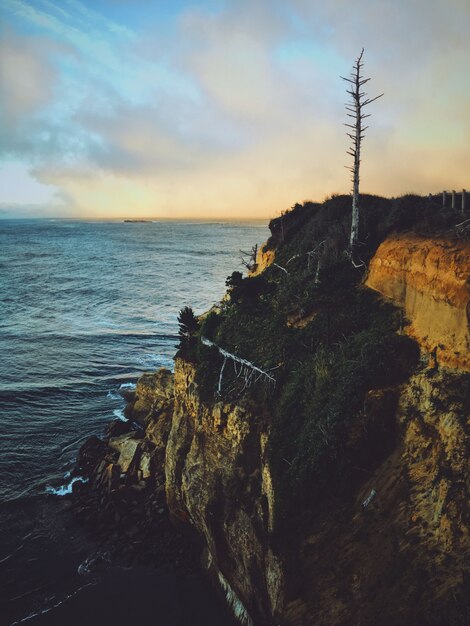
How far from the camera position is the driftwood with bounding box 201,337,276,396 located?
14.2 meters

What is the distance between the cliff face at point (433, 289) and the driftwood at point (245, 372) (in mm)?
5060

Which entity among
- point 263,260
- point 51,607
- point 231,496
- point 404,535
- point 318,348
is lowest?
point 51,607

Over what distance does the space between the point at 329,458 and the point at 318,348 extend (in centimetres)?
431

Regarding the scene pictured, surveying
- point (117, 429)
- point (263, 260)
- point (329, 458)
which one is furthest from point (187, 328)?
point (329, 458)

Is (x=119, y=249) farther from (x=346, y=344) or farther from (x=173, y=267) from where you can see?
(x=346, y=344)

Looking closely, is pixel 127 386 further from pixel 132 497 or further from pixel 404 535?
pixel 404 535

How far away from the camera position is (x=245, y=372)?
15.0 metres

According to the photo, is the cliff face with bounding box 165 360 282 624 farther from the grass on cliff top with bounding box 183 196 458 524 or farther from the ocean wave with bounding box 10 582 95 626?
the ocean wave with bounding box 10 582 95 626

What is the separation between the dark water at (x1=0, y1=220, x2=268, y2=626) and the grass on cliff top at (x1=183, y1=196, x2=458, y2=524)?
6743 millimetres

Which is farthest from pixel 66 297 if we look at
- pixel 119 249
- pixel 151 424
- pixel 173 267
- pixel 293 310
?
pixel 119 249

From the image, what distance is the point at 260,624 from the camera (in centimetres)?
1177

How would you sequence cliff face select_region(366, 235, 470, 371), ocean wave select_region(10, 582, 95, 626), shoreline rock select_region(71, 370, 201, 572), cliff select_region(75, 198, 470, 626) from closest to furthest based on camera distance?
cliff select_region(75, 198, 470, 626), cliff face select_region(366, 235, 470, 371), ocean wave select_region(10, 582, 95, 626), shoreline rock select_region(71, 370, 201, 572)

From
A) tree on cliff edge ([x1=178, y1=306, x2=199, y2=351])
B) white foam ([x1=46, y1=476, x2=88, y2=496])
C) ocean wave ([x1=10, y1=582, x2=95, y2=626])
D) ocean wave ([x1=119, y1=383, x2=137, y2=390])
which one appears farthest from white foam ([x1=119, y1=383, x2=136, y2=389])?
ocean wave ([x1=10, y1=582, x2=95, y2=626])

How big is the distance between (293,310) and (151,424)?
992cm
